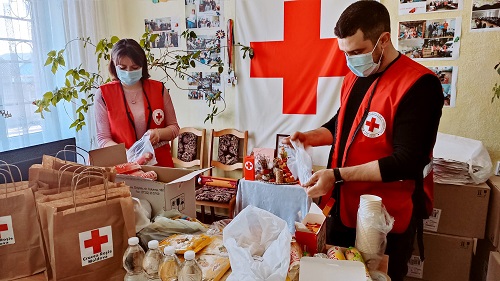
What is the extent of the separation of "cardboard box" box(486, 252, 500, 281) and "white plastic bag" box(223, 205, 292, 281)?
1376 millimetres

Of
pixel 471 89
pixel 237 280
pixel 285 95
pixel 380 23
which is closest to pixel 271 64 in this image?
pixel 285 95

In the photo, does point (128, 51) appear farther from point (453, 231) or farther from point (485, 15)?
point (485, 15)

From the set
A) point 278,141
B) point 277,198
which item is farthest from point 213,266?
point 278,141

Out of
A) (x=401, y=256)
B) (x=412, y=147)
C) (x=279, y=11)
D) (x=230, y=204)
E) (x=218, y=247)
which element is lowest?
(x=230, y=204)

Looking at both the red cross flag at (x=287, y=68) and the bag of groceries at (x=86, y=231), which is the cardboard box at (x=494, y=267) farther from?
the bag of groceries at (x=86, y=231)

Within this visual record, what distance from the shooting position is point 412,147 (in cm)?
105

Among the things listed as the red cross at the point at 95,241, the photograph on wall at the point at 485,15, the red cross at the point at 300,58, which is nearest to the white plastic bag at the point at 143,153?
the red cross at the point at 95,241

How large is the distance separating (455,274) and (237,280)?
178 cm

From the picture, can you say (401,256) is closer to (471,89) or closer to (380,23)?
(380,23)

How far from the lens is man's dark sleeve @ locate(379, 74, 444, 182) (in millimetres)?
1055

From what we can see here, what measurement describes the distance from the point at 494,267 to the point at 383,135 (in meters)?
1.18

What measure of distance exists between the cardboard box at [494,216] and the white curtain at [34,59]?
299cm

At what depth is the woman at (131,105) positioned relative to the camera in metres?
1.83

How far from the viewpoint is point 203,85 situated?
321 cm
